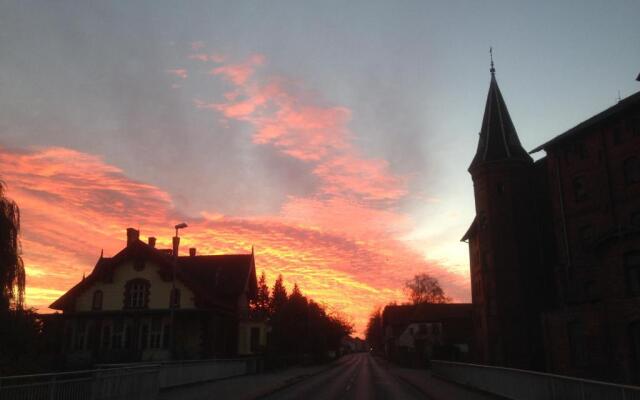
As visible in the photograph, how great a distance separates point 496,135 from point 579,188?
1009 centimetres

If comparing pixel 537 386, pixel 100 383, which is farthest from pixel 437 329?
pixel 100 383

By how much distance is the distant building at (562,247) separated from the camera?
27.8 meters

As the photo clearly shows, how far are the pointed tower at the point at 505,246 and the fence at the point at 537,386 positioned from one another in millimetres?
14471

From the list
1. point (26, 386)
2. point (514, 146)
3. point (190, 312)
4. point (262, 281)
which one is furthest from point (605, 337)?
point (262, 281)

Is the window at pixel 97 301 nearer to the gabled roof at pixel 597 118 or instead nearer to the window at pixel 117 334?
the window at pixel 117 334

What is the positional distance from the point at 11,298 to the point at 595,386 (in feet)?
55.7

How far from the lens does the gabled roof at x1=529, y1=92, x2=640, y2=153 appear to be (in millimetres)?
30011

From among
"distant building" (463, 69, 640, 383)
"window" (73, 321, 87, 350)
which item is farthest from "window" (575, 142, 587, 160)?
"window" (73, 321, 87, 350)

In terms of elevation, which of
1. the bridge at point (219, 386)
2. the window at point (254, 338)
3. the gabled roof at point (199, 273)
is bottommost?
the bridge at point (219, 386)

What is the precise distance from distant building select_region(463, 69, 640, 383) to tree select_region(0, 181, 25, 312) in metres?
27.6

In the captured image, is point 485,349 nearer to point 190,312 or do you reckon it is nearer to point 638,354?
point 638,354

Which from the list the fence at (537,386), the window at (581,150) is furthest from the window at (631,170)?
the fence at (537,386)

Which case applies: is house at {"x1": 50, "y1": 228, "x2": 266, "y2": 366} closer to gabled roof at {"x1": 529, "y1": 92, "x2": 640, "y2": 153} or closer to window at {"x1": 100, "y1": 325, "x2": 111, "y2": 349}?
window at {"x1": 100, "y1": 325, "x2": 111, "y2": 349}

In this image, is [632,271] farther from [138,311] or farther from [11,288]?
[138,311]
